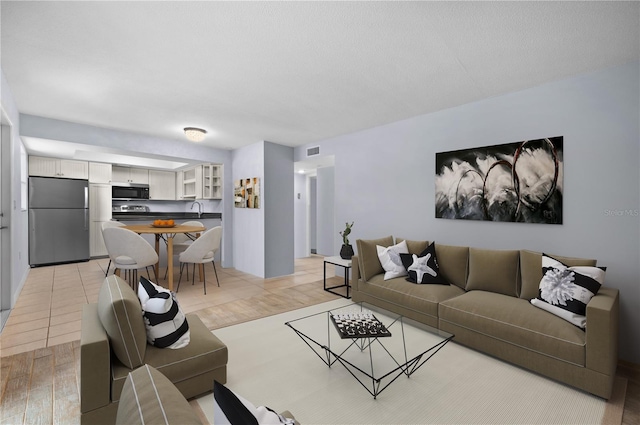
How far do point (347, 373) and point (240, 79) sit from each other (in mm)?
2642

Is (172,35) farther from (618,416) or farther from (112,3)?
(618,416)

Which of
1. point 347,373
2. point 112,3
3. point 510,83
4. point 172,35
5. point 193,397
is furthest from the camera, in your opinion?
point 510,83

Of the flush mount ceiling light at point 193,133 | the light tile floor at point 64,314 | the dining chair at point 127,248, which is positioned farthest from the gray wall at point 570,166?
the dining chair at point 127,248

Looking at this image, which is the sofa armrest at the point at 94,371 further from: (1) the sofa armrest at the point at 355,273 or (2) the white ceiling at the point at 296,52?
(1) the sofa armrest at the point at 355,273

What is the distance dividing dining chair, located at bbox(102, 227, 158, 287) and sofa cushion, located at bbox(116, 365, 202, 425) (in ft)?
11.5

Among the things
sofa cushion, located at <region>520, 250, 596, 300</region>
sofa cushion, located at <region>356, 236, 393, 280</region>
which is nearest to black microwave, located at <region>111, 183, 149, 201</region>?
sofa cushion, located at <region>356, 236, 393, 280</region>

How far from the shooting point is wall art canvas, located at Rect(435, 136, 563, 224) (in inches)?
111

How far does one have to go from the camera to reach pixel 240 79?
2785mm

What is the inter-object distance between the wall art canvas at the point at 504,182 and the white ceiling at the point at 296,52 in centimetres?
61

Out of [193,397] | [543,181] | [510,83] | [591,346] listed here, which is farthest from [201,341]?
[510,83]

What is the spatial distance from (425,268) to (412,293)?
1.19 ft

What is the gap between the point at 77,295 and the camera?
160 inches

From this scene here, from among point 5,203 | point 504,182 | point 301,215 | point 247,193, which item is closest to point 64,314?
point 5,203

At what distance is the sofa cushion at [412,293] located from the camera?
2867mm
